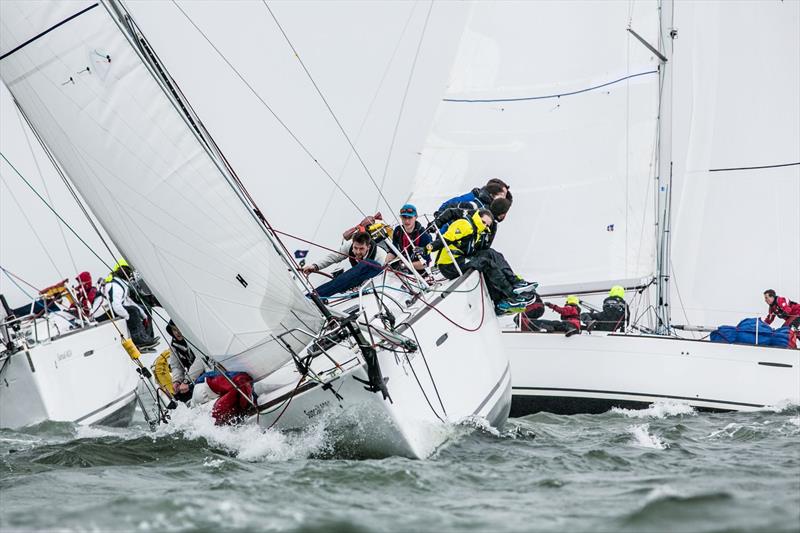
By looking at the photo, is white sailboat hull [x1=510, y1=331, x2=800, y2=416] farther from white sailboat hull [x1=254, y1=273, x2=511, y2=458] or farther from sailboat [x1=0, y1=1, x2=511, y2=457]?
sailboat [x1=0, y1=1, x2=511, y2=457]

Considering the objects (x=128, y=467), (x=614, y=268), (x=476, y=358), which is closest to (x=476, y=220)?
(x=476, y=358)

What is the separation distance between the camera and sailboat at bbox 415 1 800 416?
10500 mm

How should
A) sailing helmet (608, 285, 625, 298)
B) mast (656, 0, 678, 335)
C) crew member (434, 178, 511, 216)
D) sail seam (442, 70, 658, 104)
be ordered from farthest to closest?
sail seam (442, 70, 658, 104) → sailing helmet (608, 285, 625, 298) → mast (656, 0, 678, 335) → crew member (434, 178, 511, 216)

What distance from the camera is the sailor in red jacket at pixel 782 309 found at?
9750 millimetres

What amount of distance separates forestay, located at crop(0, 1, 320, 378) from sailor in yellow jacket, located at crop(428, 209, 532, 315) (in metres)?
1.65

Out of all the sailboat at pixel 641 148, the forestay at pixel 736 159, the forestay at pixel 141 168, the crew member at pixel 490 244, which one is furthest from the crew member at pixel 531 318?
the forestay at pixel 141 168

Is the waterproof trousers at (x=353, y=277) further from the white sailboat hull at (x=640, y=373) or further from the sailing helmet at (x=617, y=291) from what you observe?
the sailing helmet at (x=617, y=291)

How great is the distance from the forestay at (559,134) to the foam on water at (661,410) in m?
1.96

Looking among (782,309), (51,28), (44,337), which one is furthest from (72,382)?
(782,309)

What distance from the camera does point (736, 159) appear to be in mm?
10734

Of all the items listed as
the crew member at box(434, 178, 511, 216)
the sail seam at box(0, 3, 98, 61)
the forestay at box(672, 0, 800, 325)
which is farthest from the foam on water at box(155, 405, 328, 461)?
the forestay at box(672, 0, 800, 325)

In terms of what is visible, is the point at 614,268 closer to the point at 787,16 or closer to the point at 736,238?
the point at 736,238

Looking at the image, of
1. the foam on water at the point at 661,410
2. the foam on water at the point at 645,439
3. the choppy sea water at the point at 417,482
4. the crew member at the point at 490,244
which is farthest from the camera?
the foam on water at the point at 661,410

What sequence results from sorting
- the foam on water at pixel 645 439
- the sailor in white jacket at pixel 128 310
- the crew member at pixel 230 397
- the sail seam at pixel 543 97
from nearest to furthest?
the crew member at pixel 230 397, the foam on water at pixel 645 439, the sail seam at pixel 543 97, the sailor in white jacket at pixel 128 310
